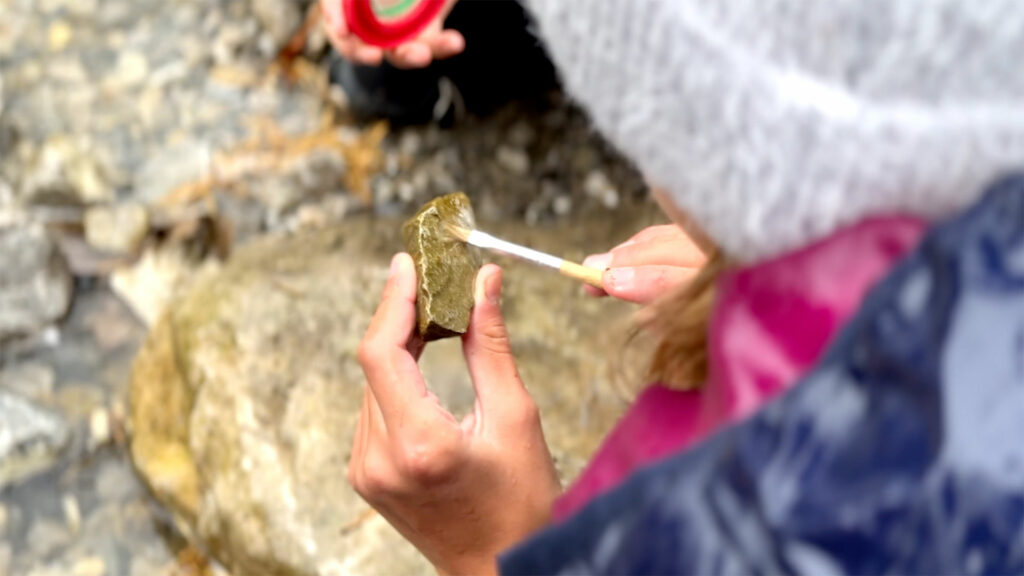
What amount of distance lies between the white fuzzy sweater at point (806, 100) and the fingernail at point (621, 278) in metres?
0.51

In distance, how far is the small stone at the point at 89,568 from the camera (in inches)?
62.4

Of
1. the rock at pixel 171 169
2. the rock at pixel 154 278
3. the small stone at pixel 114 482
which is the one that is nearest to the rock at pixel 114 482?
the small stone at pixel 114 482

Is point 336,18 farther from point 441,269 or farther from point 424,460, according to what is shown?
point 424,460

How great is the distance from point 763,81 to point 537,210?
1.47 meters

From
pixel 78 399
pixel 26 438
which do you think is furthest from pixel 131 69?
pixel 26 438

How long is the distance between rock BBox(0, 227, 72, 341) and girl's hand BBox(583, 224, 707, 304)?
45.7 inches

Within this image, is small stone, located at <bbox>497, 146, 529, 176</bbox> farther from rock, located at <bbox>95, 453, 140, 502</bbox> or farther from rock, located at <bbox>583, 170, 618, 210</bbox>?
rock, located at <bbox>95, 453, 140, 502</bbox>

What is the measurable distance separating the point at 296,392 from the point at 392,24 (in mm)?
646

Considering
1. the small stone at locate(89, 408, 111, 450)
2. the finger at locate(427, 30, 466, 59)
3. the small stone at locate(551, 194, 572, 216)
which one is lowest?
the small stone at locate(89, 408, 111, 450)

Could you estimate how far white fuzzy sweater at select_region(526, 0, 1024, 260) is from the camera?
42cm

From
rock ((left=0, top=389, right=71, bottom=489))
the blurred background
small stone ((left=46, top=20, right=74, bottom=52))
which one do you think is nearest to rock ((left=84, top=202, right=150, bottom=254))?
the blurred background

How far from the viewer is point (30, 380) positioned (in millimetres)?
1723

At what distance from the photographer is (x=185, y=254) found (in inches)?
72.9

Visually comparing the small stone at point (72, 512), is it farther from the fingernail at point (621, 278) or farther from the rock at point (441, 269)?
the fingernail at point (621, 278)
